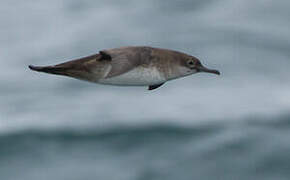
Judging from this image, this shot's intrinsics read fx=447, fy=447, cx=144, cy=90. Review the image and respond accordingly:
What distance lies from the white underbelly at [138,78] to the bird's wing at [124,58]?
0.29ft

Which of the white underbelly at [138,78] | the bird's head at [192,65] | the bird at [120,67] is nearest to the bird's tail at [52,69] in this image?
the bird at [120,67]

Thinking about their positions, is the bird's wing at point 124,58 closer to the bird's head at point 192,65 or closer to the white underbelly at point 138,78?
the white underbelly at point 138,78

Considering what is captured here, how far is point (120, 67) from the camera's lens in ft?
21.5

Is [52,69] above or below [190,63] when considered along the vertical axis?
above

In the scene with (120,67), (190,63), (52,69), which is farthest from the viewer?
(190,63)

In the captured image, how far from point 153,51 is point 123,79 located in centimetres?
80

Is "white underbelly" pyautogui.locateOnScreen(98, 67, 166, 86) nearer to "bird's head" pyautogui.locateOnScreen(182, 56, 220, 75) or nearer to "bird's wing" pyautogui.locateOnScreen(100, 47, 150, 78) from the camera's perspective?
"bird's wing" pyautogui.locateOnScreen(100, 47, 150, 78)

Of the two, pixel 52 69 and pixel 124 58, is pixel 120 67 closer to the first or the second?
pixel 124 58

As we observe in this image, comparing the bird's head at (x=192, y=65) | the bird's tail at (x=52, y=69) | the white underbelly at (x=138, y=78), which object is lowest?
the bird's head at (x=192, y=65)

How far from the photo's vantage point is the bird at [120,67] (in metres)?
6.59

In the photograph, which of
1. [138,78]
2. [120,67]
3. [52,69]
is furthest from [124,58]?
[52,69]

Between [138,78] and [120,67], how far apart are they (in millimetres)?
371

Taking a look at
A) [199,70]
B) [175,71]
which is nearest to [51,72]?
[175,71]

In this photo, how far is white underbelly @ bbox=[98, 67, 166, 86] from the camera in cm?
660
